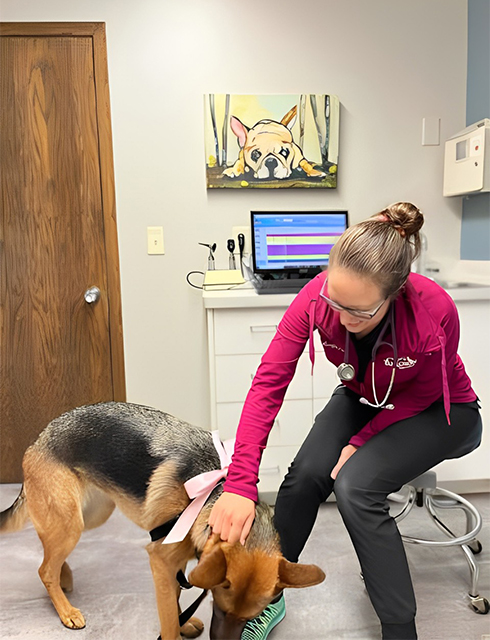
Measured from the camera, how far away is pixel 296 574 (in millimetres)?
1110

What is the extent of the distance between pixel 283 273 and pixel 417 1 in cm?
148

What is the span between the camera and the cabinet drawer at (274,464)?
2.24 metres

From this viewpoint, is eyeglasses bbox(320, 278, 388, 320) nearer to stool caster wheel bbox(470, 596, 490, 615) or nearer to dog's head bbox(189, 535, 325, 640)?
dog's head bbox(189, 535, 325, 640)

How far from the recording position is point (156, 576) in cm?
132

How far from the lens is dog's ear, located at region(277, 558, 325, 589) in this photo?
3.63 ft

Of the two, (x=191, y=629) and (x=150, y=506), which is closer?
(x=150, y=506)

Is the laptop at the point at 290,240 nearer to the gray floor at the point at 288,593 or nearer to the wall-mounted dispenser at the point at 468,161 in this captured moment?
the wall-mounted dispenser at the point at 468,161

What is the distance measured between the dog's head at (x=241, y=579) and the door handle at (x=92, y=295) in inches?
65.7

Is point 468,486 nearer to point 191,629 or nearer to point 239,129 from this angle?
point 191,629

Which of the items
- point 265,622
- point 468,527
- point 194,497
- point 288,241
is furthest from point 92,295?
point 468,527

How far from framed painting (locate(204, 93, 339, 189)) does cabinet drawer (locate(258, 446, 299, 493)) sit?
1.23m

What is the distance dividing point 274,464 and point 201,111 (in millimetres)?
1648

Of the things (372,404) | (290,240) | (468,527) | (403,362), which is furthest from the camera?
(290,240)

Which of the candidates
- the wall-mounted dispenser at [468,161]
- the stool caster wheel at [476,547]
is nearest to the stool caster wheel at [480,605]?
the stool caster wheel at [476,547]
